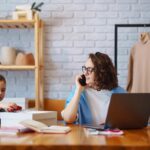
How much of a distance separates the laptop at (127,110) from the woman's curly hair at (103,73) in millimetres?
614

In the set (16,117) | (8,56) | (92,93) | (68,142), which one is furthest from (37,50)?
(68,142)

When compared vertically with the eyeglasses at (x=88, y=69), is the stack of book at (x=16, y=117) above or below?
below

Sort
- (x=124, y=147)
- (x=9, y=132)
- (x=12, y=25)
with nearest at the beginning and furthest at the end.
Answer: (x=124, y=147)
(x=9, y=132)
(x=12, y=25)

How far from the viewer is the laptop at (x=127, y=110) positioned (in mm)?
1641

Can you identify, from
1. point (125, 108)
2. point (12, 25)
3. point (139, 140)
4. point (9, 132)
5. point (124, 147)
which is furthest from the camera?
point (12, 25)

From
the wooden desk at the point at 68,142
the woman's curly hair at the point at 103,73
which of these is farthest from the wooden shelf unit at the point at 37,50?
the wooden desk at the point at 68,142

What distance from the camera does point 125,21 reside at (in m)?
3.46

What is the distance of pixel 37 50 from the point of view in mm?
3188

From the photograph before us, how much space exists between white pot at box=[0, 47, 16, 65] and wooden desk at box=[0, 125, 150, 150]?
76.1 inches

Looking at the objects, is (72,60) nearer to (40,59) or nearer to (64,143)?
(40,59)

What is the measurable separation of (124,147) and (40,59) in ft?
7.60

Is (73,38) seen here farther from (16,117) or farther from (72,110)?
(16,117)

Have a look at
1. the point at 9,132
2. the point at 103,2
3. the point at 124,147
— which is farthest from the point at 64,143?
the point at 103,2

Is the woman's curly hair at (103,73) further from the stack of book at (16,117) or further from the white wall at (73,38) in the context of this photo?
the white wall at (73,38)
